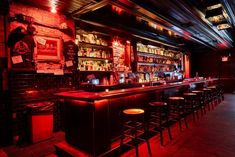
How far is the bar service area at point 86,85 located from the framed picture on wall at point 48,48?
3 cm

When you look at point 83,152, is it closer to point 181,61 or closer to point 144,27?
point 144,27

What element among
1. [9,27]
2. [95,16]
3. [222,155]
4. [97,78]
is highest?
[95,16]

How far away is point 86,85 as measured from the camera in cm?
344

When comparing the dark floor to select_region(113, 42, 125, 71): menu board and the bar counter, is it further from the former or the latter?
select_region(113, 42, 125, 71): menu board

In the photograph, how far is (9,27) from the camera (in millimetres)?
3662

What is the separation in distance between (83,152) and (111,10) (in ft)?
14.4

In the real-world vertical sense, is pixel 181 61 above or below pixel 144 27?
below

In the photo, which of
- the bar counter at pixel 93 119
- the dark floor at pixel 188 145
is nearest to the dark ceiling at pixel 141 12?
the bar counter at pixel 93 119

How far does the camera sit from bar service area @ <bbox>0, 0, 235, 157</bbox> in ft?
9.89

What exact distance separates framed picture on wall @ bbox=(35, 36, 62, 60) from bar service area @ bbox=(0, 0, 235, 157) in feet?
0.08

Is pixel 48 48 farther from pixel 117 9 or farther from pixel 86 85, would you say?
pixel 117 9

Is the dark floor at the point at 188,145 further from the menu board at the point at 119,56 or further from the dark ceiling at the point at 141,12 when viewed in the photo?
the dark ceiling at the point at 141,12

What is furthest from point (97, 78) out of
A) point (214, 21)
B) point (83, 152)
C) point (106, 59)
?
point (214, 21)

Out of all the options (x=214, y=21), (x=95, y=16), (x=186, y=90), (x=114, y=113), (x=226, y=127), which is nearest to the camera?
(x=114, y=113)
